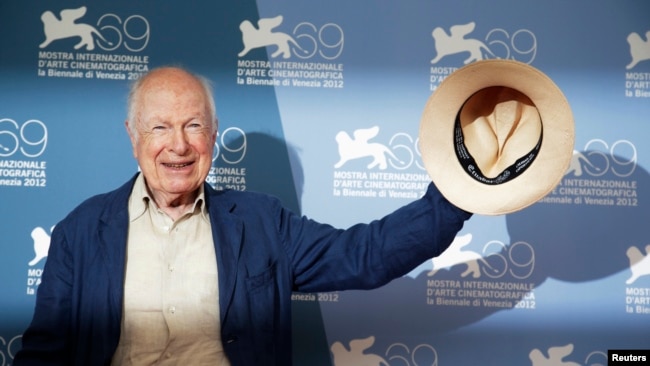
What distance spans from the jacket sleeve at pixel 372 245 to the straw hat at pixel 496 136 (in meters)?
0.09

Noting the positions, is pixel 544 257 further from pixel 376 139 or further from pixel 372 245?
pixel 372 245

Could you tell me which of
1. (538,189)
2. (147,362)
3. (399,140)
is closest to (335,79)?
(399,140)

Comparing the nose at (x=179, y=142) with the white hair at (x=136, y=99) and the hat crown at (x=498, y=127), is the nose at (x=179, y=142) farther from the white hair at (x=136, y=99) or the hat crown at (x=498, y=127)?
the hat crown at (x=498, y=127)

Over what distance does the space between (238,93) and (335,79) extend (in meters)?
0.37

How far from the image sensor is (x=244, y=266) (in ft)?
8.39

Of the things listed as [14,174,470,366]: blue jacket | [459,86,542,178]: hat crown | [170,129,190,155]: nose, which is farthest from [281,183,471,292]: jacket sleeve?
[170,129,190,155]: nose

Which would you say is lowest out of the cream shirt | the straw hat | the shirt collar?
the cream shirt

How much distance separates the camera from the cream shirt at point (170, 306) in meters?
2.48

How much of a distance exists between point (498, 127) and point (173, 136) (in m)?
0.96

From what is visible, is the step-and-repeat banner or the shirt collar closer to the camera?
the shirt collar

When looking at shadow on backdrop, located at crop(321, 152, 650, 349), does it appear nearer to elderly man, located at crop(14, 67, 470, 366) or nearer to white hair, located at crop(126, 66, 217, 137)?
elderly man, located at crop(14, 67, 470, 366)

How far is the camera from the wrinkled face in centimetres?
257

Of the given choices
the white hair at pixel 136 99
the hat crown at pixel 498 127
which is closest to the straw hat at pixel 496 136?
the hat crown at pixel 498 127

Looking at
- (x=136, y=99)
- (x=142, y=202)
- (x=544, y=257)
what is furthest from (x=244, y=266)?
(x=544, y=257)
